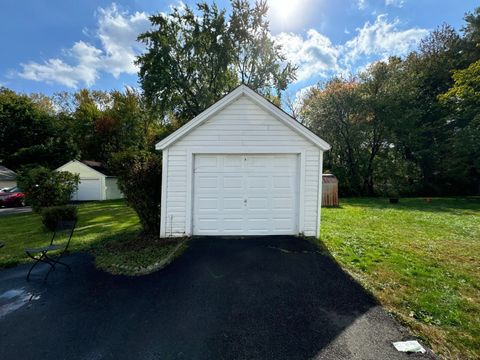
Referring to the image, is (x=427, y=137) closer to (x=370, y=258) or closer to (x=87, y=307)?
(x=370, y=258)

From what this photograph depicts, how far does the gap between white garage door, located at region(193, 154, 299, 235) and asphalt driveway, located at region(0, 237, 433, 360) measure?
182cm

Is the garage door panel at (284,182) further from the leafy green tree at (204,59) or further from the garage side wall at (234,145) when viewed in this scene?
the leafy green tree at (204,59)

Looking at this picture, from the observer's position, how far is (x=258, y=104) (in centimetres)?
658

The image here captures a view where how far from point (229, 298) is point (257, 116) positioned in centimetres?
488

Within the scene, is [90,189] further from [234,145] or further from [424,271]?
[424,271]

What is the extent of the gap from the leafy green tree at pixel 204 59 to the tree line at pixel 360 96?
0.30 ft

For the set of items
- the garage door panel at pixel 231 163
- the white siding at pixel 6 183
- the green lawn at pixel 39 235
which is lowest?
the green lawn at pixel 39 235

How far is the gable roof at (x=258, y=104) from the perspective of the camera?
6.44 m

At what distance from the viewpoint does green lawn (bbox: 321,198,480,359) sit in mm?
2932

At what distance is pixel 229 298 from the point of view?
12.1 feet

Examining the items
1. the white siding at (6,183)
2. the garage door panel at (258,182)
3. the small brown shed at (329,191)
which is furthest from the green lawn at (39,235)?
the white siding at (6,183)

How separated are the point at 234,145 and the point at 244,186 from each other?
125cm

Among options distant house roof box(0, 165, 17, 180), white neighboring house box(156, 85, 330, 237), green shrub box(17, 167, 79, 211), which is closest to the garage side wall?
white neighboring house box(156, 85, 330, 237)

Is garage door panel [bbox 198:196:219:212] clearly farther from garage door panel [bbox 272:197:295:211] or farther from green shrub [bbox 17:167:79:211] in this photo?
green shrub [bbox 17:167:79:211]
